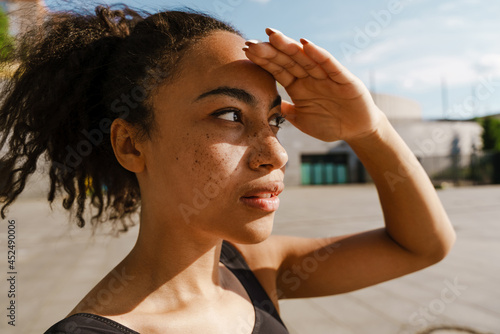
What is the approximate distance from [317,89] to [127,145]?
771mm

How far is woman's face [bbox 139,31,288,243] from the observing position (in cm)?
122

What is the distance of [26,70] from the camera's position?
1519 millimetres

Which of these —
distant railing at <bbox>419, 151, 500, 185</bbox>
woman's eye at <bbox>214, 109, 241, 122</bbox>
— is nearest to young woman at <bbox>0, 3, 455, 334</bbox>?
woman's eye at <bbox>214, 109, 241, 122</bbox>

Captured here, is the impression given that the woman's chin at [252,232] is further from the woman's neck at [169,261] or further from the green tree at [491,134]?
the green tree at [491,134]

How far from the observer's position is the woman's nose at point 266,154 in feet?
4.05

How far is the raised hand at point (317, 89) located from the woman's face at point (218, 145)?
9 centimetres

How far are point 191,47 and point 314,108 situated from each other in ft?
1.86

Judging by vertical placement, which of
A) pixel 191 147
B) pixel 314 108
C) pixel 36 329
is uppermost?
pixel 314 108

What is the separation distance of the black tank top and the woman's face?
412 mm

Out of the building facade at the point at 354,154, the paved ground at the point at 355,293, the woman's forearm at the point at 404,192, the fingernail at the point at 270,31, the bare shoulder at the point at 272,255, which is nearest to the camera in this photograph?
the fingernail at the point at 270,31

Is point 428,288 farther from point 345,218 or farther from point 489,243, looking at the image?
point 345,218

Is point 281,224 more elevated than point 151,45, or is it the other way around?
point 151,45

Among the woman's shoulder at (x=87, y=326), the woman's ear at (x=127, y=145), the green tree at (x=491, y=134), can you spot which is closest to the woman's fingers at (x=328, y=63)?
the woman's ear at (x=127, y=145)

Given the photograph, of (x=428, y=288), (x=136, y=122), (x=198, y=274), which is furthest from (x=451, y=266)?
(x=136, y=122)
